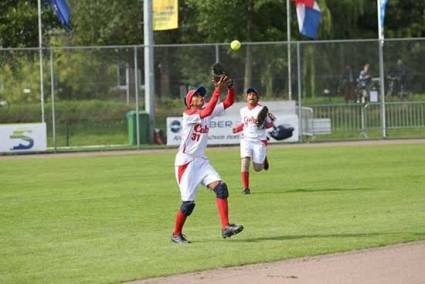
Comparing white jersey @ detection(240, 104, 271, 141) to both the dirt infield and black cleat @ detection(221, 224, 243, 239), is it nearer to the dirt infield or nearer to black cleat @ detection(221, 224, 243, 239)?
black cleat @ detection(221, 224, 243, 239)

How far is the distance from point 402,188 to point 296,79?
1580cm

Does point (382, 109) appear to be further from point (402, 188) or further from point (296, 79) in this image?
point (402, 188)

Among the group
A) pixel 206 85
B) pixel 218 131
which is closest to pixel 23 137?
pixel 218 131

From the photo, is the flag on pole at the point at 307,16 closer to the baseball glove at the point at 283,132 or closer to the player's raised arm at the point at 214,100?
the baseball glove at the point at 283,132

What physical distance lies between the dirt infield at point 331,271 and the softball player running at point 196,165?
1749mm

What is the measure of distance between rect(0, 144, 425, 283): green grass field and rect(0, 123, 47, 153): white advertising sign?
18.3ft

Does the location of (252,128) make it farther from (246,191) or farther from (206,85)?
(206,85)

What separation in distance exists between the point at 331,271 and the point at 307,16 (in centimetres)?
2352

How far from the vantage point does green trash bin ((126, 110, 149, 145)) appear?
3219cm

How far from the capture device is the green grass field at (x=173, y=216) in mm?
10719

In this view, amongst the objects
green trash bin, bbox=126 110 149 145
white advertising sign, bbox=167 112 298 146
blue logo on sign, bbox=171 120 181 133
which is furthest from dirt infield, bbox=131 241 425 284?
green trash bin, bbox=126 110 149 145

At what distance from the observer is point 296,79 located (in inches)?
1303

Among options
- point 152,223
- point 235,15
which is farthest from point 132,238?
point 235,15

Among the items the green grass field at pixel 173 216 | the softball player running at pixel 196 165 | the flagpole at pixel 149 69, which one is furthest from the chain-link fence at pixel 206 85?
the softball player running at pixel 196 165
